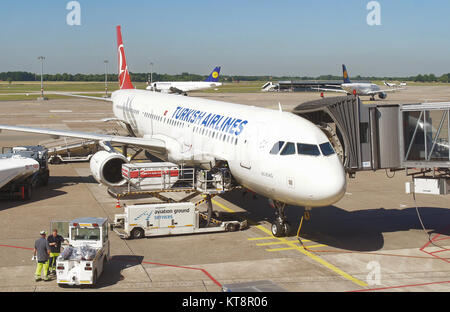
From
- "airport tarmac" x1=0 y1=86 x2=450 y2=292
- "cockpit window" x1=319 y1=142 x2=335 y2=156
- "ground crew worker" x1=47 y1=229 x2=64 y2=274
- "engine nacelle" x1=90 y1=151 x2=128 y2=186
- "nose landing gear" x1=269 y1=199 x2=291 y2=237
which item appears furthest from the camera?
"engine nacelle" x1=90 y1=151 x2=128 y2=186

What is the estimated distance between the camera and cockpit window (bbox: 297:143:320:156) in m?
17.5

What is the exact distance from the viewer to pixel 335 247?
61.7 feet

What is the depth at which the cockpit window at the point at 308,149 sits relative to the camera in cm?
1755

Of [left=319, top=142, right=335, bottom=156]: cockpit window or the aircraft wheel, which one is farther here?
the aircraft wheel

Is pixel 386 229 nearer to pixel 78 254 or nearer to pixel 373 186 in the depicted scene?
pixel 373 186

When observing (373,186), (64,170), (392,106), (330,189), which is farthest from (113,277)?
(64,170)

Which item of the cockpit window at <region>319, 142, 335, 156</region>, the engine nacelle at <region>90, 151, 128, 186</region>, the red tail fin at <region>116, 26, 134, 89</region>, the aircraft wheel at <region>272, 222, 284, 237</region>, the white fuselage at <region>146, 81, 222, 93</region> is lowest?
the aircraft wheel at <region>272, 222, 284, 237</region>

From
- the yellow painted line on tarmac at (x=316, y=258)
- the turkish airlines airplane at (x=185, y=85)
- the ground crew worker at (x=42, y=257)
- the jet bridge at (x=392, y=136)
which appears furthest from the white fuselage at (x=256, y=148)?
the turkish airlines airplane at (x=185, y=85)

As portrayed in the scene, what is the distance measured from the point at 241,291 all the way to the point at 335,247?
7.05 meters

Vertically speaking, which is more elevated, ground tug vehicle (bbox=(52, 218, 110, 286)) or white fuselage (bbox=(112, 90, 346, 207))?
white fuselage (bbox=(112, 90, 346, 207))

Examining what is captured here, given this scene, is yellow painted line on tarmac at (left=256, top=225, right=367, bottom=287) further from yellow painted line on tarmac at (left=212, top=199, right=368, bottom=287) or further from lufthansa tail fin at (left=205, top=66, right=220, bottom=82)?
lufthansa tail fin at (left=205, top=66, right=220, bottom=82)

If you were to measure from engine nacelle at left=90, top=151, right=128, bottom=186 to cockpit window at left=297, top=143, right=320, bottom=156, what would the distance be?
33.6ft

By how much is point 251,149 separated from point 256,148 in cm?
32

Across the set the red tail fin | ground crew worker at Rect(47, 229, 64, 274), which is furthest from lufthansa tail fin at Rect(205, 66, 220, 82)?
ground crew worker at Rect(47, 229, 64, 274)
